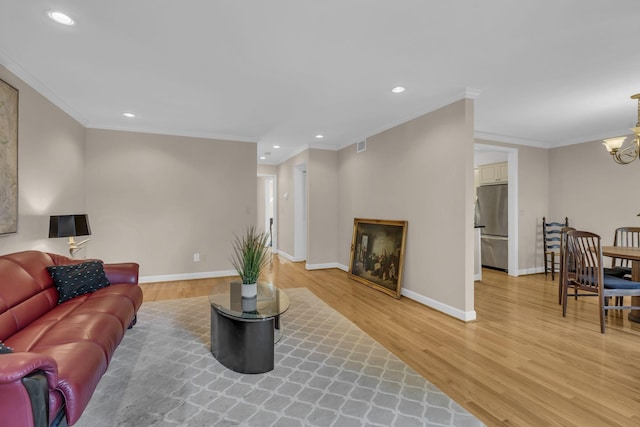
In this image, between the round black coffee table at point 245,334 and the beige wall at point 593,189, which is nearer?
the round black coffee table at point 245,334

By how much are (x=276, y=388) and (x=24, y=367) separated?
54.9 inches

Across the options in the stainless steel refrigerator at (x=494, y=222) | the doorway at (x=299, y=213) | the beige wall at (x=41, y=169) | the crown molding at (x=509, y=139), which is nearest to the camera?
the beige wall at (x=41, y=169)

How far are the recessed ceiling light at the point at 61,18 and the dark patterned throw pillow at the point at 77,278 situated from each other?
193 centimetres

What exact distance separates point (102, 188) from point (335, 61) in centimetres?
412

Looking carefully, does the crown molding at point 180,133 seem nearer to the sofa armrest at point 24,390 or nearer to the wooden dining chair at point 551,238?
the sofa armrest at point 24,390

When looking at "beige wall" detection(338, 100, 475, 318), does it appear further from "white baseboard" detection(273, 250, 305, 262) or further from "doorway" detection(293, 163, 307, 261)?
"white baseboard" detection(273, 250, 305, 262)

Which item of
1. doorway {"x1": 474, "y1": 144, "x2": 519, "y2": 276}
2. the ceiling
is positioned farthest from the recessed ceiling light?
doorway {"x1": 474, "y1": 144, "x2": 519, "y2": 276}

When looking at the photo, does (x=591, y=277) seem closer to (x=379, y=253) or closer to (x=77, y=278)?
(x=379, y=253)

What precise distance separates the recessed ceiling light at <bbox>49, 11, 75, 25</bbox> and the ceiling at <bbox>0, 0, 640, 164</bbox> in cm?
5

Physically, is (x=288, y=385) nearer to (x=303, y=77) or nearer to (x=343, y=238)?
(x=303, y=77)

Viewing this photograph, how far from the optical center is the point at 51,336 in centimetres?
177

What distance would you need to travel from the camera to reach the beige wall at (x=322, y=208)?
5969mm

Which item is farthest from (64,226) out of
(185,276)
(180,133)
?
(180,133)

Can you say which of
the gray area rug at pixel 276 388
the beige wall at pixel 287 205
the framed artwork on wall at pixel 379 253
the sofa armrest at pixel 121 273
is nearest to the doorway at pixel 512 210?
the framed artwork on wall at pixel 379 253
